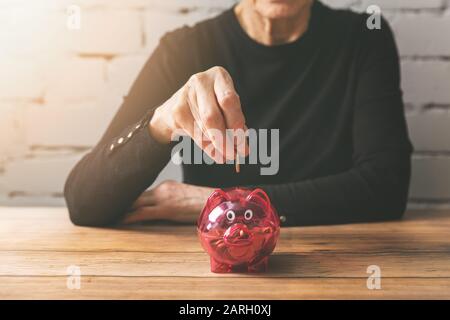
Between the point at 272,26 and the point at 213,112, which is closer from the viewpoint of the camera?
the point at 213,112

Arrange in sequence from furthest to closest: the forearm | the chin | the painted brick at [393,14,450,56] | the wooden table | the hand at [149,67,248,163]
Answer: the painted brick at [393,14,450,56] < the chin < the forearm < the hand at [149,67,248,163] < the wooden table

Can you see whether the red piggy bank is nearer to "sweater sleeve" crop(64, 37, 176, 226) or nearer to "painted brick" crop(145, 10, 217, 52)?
"sweater sleeve" crop(64, 37, 176, 226)

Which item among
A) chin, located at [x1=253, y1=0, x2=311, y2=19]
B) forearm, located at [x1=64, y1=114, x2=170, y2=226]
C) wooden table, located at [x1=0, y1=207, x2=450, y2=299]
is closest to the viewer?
wooden table, located at [x1=0, y1=207, x2=450, y2=299]

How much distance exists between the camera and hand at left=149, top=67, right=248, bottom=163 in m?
0.67

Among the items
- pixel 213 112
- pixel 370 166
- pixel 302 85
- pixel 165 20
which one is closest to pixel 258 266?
pixel 213 112

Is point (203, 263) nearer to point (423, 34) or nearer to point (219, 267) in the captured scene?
point (219, 267)

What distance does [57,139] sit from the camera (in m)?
1.27

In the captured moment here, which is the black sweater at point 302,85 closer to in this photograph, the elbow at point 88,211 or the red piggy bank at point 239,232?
the elbow at point 88,211

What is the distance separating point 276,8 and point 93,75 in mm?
432

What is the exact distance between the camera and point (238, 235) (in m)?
0.60

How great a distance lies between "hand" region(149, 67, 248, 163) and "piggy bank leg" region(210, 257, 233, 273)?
0.13m

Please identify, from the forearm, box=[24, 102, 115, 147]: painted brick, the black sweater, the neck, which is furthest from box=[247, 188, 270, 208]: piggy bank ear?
box=[24, 102, 115, 147]: painted brick

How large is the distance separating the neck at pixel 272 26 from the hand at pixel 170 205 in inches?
14.7

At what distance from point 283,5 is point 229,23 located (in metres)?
0.13
